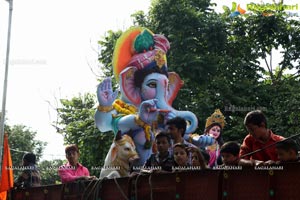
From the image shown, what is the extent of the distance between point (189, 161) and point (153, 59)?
8609 millimetres

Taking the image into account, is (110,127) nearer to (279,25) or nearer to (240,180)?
(279,25)

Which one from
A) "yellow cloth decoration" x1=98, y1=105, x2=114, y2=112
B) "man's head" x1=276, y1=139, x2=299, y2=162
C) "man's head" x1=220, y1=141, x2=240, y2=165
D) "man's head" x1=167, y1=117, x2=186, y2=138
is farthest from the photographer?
"yellow cloth decoration" x1=98, y1=105, x2=114, y2=112

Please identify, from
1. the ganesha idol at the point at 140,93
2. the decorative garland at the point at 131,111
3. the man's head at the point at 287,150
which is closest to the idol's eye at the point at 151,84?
the ganesha idol at the point at 140,93

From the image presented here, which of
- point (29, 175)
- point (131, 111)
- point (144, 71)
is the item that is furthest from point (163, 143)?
point (144, 71)

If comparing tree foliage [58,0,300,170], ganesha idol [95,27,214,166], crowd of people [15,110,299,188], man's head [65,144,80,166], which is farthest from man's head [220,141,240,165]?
tree foliage [58,0,300,170]

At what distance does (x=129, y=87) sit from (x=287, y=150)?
9969mm

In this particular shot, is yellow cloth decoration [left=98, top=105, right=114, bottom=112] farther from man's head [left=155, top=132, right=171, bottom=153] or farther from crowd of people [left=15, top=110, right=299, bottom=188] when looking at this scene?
man's head [left=155, top=132, right=171, bottom=153]

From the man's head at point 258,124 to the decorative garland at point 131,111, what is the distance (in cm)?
822

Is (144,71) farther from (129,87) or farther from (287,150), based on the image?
(287,150)

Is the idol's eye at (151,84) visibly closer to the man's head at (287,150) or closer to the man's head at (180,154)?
the man's head at (180,154)

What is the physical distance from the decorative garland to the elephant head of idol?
0.14 metres

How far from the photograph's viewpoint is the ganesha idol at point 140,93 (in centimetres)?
1506

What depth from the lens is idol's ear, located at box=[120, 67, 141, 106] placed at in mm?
15812

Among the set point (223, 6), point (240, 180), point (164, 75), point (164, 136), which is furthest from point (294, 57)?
point (240, 180)
